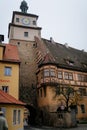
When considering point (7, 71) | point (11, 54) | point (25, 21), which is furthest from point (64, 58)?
point (7, 71)

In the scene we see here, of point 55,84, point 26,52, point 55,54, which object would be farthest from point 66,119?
point 26,52

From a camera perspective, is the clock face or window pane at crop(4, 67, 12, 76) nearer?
window pane at crop(4, 67, 12, 76)

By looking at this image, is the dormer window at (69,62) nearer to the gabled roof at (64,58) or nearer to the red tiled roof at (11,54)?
the gabled roof at (64,58)

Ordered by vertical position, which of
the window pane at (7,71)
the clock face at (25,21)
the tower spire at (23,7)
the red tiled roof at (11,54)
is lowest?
the window pane at (7,71)

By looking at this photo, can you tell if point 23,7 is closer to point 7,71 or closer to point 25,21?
point 25,21

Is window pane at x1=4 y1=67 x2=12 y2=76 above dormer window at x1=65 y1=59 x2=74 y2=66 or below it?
below

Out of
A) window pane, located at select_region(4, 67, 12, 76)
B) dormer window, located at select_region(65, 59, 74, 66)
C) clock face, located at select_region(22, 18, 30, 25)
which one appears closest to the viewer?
window pane, located at select_region(4, 67, 12, 76)

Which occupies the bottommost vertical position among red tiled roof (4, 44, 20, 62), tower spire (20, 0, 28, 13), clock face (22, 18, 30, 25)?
red tiled roof (4, 44, 20, 62)

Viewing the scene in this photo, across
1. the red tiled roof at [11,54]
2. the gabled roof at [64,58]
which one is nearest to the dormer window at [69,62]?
the gabled roof at [64,58]

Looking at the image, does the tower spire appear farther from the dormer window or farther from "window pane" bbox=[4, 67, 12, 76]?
"window pane" bbox=[4, 67, 12, 76]

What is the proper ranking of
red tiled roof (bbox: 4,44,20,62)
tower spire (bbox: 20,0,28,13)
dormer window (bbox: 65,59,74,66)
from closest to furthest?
red tiled roof (bbox: 4,44,20,62) → dormer window (bbox: 65,59,74,66) → tower spire (bbox: 20,0,28,13)

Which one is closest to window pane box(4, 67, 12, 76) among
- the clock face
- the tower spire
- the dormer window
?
the dormer window

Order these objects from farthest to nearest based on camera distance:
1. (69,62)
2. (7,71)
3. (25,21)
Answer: (25,21) → (69,62) → (7,71)

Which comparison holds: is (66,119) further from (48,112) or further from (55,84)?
(55,84)
